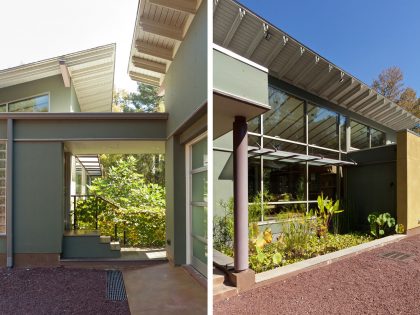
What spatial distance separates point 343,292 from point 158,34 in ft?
8.10

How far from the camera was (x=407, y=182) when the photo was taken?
5.50 meters

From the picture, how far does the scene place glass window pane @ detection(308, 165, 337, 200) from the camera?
5887 millimetres

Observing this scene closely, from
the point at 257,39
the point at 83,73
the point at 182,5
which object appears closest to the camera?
the point at 182,5

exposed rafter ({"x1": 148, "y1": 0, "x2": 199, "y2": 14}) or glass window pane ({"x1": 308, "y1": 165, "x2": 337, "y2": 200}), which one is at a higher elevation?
exposed rafter ({"x1": 148, "y1": 0, "x2": 199, "y2": 14})

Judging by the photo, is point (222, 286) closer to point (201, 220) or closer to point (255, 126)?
point (201, 220)

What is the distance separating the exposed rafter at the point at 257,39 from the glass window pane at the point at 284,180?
2.72m

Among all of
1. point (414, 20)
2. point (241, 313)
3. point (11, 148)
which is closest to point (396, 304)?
point (241, 313)

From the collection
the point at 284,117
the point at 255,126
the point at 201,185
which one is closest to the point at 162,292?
the point at 201,185

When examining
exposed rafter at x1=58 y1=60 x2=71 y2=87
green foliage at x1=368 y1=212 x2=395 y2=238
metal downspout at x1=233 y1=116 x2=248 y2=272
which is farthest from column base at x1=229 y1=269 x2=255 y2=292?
green foliage at x1=368 y1=212 x2=395 y2=238

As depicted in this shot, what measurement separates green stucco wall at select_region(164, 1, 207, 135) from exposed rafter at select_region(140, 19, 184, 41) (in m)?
0.12

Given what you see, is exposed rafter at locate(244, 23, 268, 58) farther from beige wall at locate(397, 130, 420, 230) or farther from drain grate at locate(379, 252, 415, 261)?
beige wall at locate(397, 130, 420, 230)

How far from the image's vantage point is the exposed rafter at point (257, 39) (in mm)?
1763

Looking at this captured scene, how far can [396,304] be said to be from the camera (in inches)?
95.0

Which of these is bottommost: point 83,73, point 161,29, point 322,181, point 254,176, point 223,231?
point 223,231
